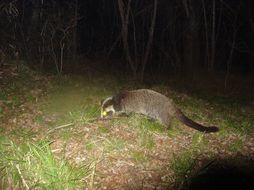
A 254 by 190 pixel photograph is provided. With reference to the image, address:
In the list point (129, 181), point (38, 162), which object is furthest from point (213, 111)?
point (38, 162)

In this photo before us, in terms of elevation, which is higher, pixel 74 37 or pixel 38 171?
pixel 74 37

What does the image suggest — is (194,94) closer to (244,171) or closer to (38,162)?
(244,171)

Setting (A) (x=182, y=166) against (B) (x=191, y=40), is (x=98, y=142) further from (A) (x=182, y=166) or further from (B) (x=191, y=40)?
(B) (x=191, y=40)

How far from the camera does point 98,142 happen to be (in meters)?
8.15

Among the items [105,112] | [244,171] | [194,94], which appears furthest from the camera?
[194,94]

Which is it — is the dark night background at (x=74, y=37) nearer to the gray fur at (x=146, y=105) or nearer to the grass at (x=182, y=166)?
the gray fur at (x=146, y=105)

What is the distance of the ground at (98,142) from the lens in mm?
6891

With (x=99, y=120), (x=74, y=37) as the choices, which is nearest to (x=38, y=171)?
(x=99, y=120)

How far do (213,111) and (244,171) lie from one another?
3530 mm

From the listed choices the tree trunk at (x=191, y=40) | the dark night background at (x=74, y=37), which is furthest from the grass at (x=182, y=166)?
the tree trunk at (x=191, y=40)

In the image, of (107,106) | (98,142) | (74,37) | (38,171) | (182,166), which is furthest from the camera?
(74,37)

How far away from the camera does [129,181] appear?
7008 mm

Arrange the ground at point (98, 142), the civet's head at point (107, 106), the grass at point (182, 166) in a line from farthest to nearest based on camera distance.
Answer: the civet's head at point (107, 106)
the grass at point (182, 166)
the ground at point (98, 142)

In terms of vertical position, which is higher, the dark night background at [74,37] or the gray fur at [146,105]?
the dark night background at [74,37]
